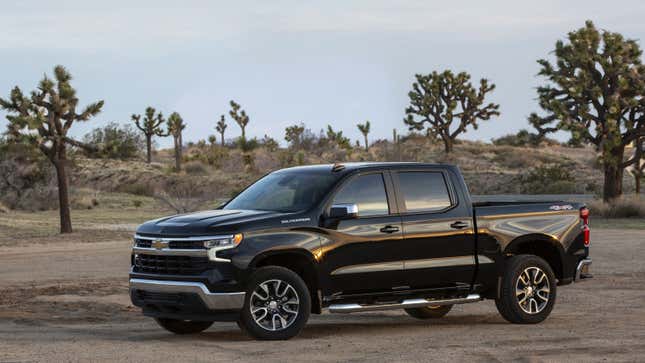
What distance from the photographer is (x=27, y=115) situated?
4012 cm

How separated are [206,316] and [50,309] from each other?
564cm

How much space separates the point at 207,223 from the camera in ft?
40.3

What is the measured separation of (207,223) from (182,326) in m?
1.85

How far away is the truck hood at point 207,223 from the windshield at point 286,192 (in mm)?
313

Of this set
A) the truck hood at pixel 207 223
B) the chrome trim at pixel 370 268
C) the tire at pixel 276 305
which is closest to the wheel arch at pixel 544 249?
the chrome trim at pixel 370 268

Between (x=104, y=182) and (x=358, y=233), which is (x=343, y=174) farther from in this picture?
(x=104, y=182)

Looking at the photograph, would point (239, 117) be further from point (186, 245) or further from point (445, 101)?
point (186, 245)

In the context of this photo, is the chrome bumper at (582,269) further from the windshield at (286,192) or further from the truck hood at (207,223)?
the truck hood at (207,223)

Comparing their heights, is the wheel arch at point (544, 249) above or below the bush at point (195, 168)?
below

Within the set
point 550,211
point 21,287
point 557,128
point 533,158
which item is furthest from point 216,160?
point 550,211

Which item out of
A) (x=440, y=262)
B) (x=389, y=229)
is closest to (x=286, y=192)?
(x=389, y=229)

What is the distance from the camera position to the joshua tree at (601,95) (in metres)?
46.8

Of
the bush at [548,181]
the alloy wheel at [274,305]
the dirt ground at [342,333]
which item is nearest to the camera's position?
the dirt ground at [342,333]

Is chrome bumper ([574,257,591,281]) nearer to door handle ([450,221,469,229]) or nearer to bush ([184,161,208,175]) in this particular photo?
door handle ([450,221,469,229])
